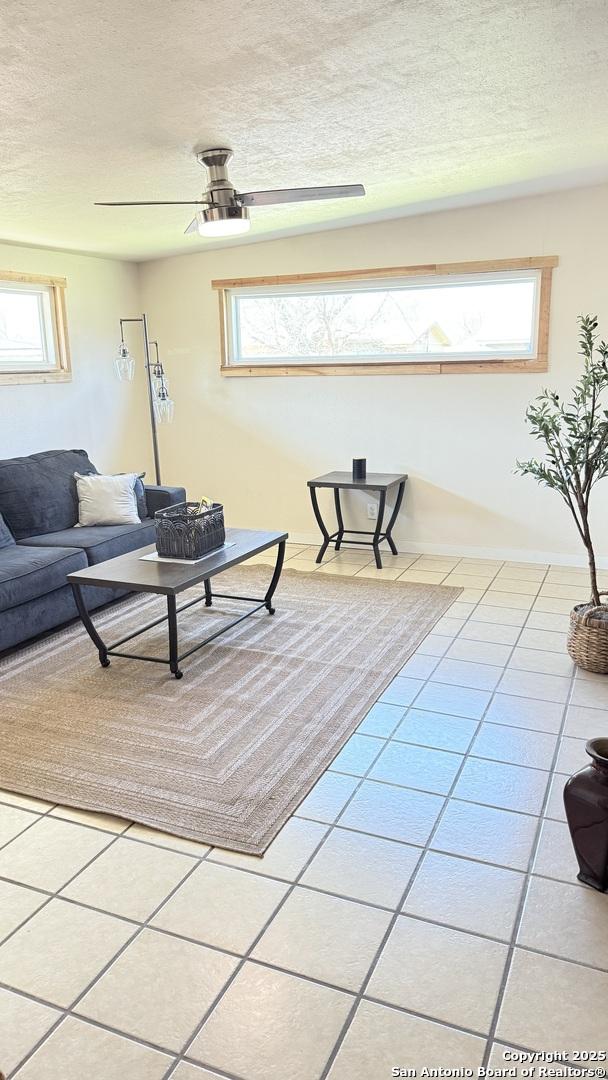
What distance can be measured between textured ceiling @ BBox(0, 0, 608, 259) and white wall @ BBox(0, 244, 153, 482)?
3.97 ft

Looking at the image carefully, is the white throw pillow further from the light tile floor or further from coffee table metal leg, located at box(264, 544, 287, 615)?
the light tile floor

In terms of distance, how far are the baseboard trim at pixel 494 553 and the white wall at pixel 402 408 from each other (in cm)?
2

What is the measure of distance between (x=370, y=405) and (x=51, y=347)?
7.87ft

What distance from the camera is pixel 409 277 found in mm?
5379

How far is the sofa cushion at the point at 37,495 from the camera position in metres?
4.52

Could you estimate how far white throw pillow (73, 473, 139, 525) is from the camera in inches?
188

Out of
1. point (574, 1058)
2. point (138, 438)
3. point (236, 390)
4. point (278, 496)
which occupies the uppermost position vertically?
point (236, 390)

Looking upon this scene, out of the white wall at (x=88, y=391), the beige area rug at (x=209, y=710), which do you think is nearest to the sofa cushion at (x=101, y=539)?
the beige area rug at (x=209, y=710)

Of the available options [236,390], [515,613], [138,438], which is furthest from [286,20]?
[138,438]

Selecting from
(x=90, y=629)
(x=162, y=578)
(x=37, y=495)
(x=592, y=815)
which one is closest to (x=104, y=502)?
(x=37, y=495)

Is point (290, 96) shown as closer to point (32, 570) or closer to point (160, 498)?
point (32, 570)

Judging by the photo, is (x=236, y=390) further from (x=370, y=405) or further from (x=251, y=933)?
(x=251, y=933)

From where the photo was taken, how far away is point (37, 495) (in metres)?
4.60

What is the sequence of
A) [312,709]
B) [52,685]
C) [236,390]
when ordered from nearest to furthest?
1. [312,709]
2. [52,685]
3. [236,390]
